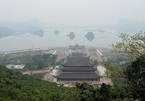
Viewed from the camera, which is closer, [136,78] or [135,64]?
[136,78]

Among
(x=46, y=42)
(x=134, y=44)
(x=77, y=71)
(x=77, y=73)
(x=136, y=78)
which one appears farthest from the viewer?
(x=46, y=42)

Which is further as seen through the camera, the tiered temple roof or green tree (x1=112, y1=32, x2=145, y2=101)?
the tiered temple roof

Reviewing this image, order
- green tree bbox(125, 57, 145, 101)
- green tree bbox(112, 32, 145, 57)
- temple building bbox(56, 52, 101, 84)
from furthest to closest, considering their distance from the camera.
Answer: temple building bbox(56, 52, 101, 84) < green tree bbox(125, 57, 145, 101) < green tree bbox(112, 32, 145, 57)

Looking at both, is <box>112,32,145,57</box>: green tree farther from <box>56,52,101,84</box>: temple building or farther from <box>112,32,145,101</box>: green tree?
<box>56,52,101,84</box>: temple building

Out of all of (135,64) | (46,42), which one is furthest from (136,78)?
(46,42)

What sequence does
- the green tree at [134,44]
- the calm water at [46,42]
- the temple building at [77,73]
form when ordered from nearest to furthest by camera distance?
the green tree at [134,44] → the temple building at [77,73] → the calm water at [46,42]

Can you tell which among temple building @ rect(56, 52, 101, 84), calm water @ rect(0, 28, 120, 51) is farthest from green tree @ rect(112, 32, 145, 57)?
calm water @ rect(0, 28, 120, 51)

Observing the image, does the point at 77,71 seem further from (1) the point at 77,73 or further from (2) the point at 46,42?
(2) the point at 46,42

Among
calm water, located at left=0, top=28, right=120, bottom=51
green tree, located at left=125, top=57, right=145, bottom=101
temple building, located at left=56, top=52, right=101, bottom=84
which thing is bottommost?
green tree, located at left=125, top=57, right=145, bottom=101

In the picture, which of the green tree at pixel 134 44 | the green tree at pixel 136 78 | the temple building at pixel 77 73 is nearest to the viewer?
the green tree at pixel 134 44

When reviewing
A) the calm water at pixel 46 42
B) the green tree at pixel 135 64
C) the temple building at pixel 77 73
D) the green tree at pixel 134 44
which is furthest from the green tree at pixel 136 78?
the calm water at pixel 46 42

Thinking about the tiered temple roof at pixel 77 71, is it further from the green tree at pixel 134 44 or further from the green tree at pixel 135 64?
the green tree at pixel 134 44

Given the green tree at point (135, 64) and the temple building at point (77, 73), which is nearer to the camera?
the green tree at point (135, 64)
